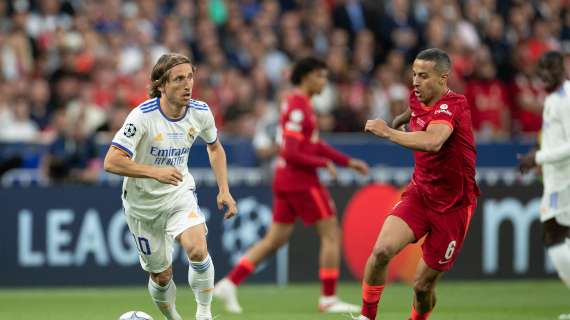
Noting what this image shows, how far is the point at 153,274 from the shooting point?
30.6 ft

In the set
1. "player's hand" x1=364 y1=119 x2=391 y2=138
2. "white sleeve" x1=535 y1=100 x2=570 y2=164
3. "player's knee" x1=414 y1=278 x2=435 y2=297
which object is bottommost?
"player's knee" x1=414 y1=278 x2=435 y2=297

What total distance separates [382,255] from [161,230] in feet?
6.06

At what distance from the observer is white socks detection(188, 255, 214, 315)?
8929mm

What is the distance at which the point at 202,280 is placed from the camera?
900cm

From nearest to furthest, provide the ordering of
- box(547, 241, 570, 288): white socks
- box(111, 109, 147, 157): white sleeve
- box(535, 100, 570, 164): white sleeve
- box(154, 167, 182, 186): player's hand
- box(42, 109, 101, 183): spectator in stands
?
box(154, 167, 182, 186): player's hand → box(111, 109, 147, 157): white sleeve → box(535, 100, 570, 164): white sleeve → box(547, 241, 570, 288): white socks → box(42, 109, 101, 183): spectator in stands

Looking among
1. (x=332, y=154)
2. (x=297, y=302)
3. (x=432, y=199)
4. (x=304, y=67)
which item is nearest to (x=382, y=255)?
(x=432, y=199)

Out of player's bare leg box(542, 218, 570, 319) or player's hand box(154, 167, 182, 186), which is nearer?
player's hand box(154, 167, 182, 186)

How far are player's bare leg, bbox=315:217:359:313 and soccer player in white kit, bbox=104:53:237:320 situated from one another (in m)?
2.86

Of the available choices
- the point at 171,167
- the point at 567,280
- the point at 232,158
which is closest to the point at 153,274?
the point at 171,167

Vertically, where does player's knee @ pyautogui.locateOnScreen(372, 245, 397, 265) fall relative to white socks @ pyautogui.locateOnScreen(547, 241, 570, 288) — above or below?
above

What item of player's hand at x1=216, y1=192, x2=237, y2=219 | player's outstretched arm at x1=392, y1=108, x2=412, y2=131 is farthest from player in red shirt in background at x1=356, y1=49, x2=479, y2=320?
player's hand at x1=216, y1=192, x2=237, y2=219

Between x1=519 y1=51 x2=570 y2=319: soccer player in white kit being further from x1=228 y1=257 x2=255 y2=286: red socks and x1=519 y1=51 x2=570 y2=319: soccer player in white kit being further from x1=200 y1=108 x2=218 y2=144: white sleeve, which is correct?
x1=228 y1=257 x2=255 y2=286: red socks

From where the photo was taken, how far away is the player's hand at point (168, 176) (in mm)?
8398

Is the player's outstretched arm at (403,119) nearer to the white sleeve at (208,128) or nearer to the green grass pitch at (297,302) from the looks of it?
the white sleeve at (208,128)
